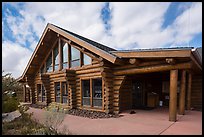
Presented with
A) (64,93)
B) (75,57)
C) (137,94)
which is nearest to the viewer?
(75,57)

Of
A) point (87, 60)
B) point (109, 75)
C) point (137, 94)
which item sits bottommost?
point (137, 94)

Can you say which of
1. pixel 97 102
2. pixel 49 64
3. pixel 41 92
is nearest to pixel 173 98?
pixel 97 102

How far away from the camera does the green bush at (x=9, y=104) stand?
6.25m

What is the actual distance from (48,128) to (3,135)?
124cm

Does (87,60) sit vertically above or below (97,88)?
above

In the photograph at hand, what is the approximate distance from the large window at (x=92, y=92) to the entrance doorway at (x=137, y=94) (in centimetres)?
252

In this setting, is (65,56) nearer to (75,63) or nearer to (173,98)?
(75,63)

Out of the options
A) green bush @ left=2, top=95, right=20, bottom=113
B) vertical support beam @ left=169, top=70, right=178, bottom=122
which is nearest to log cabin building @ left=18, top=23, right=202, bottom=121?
vertical support beam @ left=169, top=70, right=178, bottom=122

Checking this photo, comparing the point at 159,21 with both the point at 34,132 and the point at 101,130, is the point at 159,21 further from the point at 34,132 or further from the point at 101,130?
the point at 34,132

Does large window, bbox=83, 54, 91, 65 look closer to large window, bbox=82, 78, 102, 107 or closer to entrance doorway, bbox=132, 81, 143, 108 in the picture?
large window, bbox=82, 78, 102, 107

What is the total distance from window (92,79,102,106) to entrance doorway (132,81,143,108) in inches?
97.5

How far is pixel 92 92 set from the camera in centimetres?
963

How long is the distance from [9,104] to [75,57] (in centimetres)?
504

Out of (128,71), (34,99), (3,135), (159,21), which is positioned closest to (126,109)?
(128,71)
